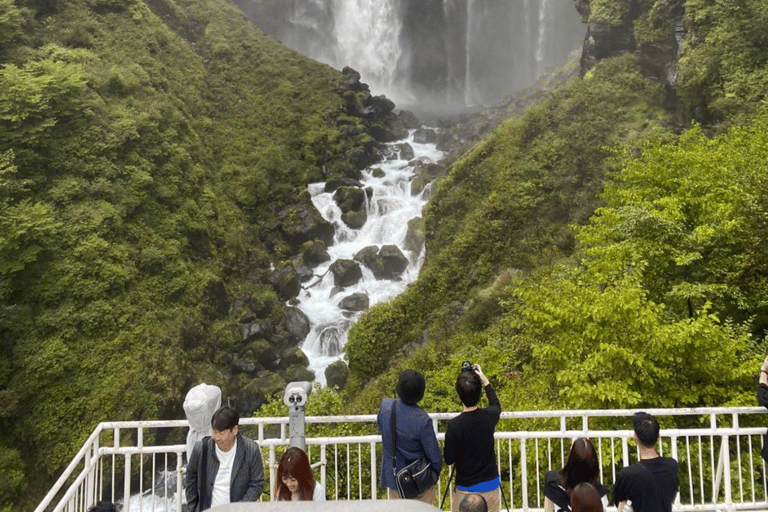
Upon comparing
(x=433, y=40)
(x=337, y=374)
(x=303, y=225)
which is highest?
(x=433, y=40)

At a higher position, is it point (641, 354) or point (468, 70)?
point (468, 70)

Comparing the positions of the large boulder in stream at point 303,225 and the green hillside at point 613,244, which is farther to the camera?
the large boulder in stream at point 303,225

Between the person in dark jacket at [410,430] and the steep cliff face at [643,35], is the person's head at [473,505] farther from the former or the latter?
the steep cliff face at [643,35]

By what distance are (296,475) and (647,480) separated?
2.31 meters

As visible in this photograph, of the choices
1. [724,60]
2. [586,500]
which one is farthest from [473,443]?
[724,60]

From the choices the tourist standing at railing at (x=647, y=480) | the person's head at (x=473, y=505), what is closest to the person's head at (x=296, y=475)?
the person's head at (x=473, y=505)

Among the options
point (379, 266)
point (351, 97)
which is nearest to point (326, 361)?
point (379, 266)

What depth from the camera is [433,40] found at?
54.3 metres

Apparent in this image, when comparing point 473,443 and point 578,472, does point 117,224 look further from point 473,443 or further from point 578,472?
point 578,472

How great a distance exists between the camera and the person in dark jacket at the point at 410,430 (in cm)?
375

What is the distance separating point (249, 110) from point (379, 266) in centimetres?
1623

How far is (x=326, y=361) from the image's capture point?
1992cm

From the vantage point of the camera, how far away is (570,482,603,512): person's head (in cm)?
275

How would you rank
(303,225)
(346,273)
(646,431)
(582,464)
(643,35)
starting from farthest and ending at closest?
(303,225) < (346,273) < (643,35) < (646,431) < (582,464)
